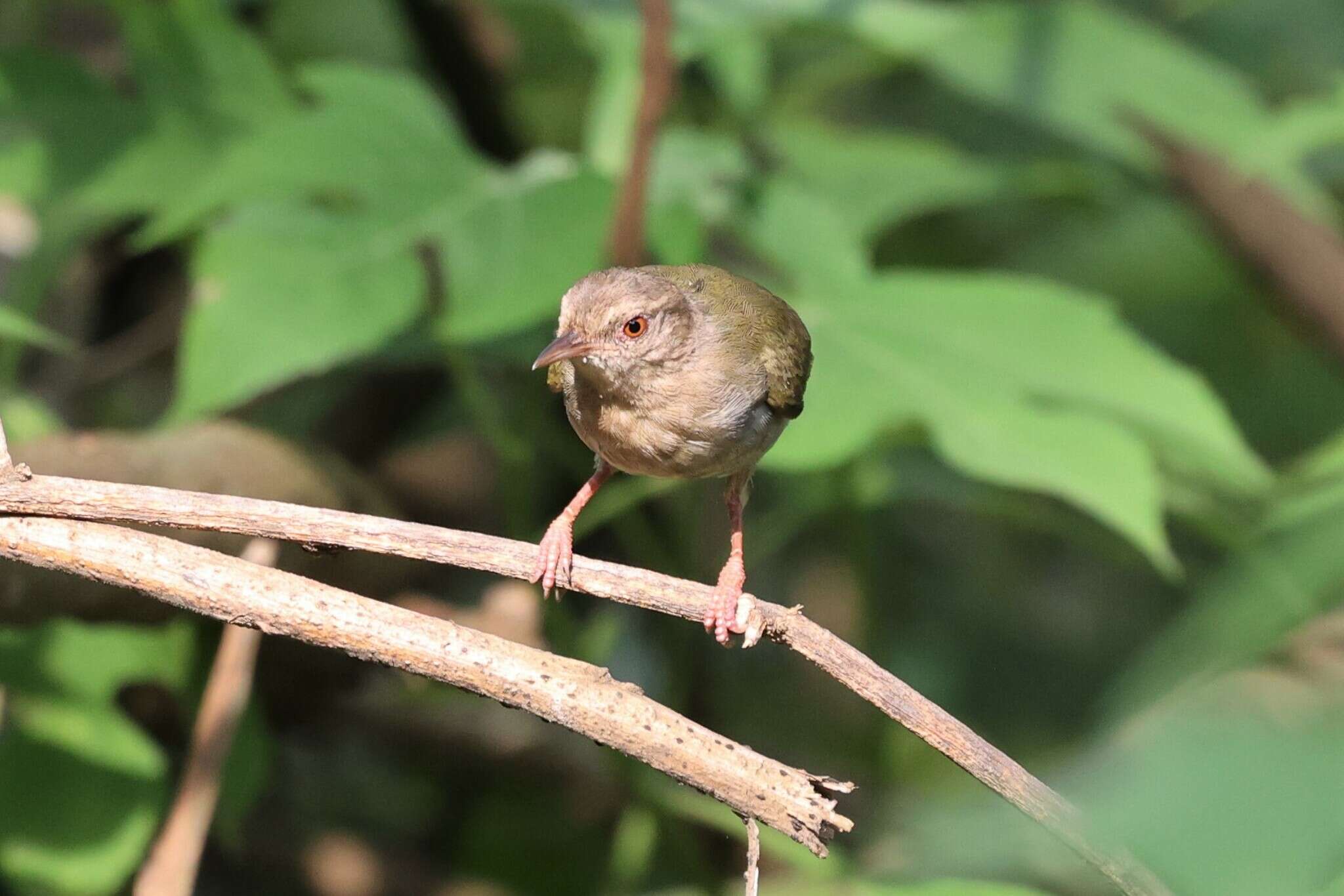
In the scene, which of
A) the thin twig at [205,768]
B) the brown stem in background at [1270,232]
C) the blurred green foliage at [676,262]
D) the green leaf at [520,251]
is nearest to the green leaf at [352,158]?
Result: the blurred green foliage at [676,262]

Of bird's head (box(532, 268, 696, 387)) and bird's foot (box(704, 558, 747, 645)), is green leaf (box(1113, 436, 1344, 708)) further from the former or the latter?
bird's head (box(532, 268, 696, 387))

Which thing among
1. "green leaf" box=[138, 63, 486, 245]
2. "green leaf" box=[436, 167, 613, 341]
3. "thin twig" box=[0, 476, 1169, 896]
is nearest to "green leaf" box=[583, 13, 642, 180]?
"green leaf" box=[138, 63, 486, 245]

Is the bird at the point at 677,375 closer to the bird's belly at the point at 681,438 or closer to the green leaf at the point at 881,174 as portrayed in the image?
the bird's belly at the point at 681,438

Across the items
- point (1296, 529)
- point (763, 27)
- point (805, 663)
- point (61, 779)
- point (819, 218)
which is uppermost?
point (763, 27)

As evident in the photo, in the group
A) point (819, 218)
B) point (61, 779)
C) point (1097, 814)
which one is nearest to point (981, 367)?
point (819, 218)

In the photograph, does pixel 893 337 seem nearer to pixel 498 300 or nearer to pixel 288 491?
pixel 498 300

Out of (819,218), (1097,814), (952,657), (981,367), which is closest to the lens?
(1097,814)
